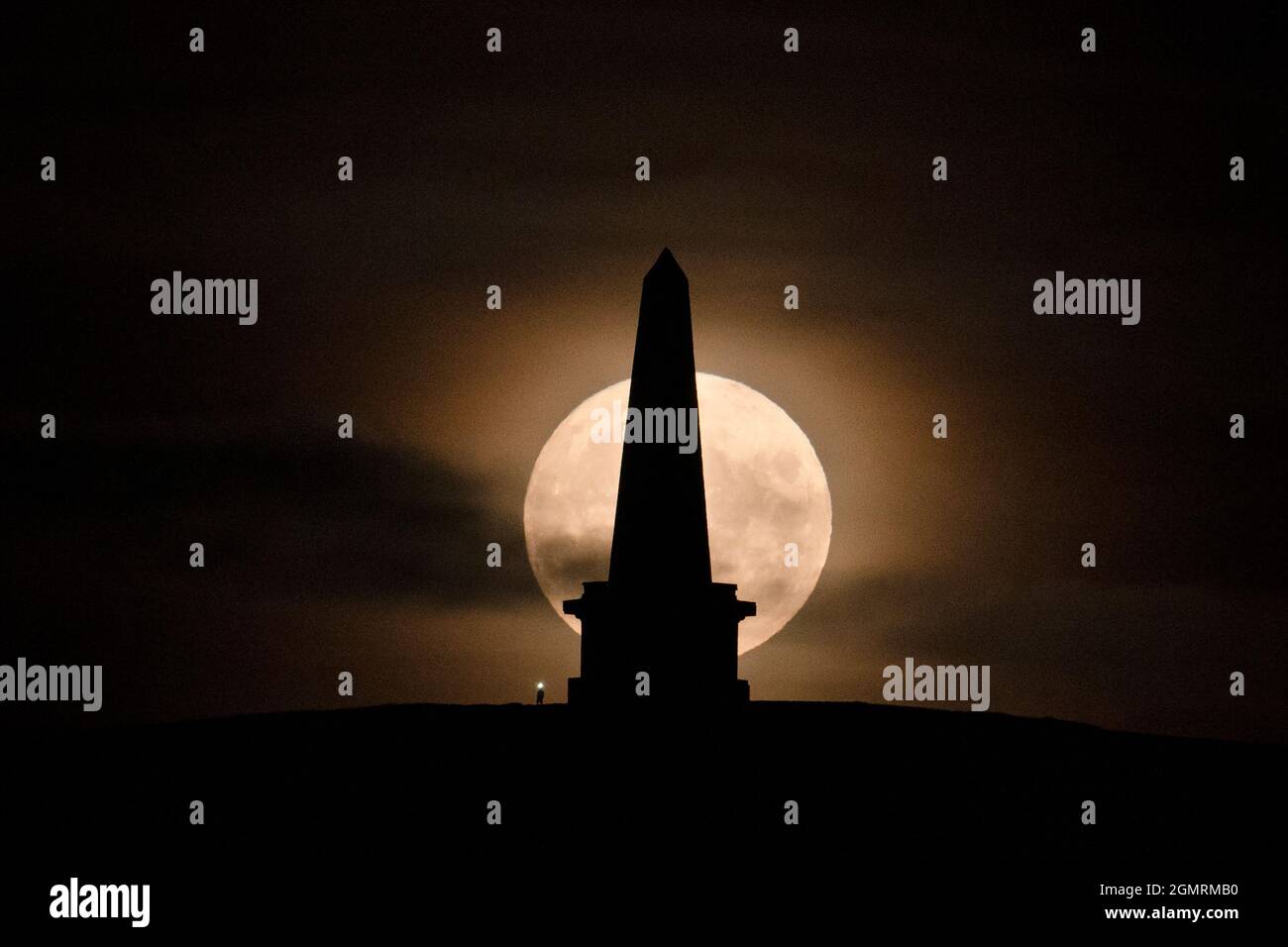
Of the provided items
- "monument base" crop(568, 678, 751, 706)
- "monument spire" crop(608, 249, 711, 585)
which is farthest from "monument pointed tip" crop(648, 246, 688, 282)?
"monument base" crop(568, 678, 751, 706)

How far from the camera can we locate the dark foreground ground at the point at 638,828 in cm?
1525

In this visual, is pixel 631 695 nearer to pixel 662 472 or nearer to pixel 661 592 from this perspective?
pixel 661 592

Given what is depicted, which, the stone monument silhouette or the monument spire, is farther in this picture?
the monument spire

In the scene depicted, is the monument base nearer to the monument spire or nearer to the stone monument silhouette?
the stone monument silhouette

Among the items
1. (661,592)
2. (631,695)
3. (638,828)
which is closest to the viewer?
(638,828)

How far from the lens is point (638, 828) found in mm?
17766

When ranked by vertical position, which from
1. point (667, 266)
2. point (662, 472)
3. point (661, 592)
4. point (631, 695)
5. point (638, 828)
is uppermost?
point (667, 266)

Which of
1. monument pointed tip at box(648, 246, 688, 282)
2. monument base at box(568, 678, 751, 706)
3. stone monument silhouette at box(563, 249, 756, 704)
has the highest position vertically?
monument pointed tip at box(648, 246, 688, 282)

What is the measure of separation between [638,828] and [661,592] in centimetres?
294

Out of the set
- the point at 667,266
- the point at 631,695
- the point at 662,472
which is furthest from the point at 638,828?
the point at 667,266

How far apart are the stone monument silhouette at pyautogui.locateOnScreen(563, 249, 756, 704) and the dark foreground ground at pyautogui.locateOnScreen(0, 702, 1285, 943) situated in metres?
0.49

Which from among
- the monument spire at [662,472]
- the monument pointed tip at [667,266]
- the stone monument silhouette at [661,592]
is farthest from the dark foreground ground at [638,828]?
the monument pointed tip at [667,266]

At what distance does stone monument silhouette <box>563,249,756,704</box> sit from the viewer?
18.7 m
